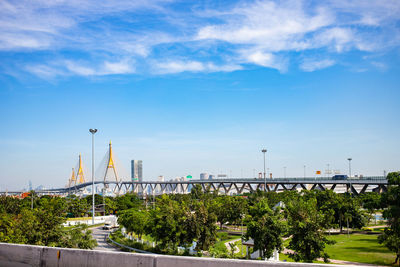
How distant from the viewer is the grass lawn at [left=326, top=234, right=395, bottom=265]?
1307 inches

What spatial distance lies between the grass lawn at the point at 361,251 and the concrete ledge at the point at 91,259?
30.2 m

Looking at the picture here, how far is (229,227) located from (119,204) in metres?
39.4

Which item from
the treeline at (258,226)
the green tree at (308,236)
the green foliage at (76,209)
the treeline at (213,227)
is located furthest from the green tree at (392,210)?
the green foliage at (76,209)

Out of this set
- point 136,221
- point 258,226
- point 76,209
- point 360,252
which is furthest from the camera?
point 76,209

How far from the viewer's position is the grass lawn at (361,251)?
33.2 metres

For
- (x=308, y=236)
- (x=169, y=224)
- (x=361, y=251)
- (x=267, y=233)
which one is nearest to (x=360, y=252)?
(x=361, y=251)

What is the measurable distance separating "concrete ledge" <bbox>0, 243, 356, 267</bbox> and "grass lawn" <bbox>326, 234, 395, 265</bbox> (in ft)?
98.9

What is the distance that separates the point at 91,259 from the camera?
902 centimetres

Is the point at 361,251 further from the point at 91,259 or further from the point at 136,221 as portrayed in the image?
the point at 91,259

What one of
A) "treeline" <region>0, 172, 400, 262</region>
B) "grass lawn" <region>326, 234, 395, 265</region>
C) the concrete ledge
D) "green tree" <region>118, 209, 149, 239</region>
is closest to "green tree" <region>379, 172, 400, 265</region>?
"treeline" <region>0, 172, 400, 262</region>

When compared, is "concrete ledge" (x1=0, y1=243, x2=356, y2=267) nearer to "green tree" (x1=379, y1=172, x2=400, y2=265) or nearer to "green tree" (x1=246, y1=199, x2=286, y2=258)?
"green tree" (x1=246, y1=199, x2=286, y2=258)

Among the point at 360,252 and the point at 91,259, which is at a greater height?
the point at 91,259

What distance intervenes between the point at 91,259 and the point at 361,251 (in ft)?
120

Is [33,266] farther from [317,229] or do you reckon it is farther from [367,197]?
[367,197]
